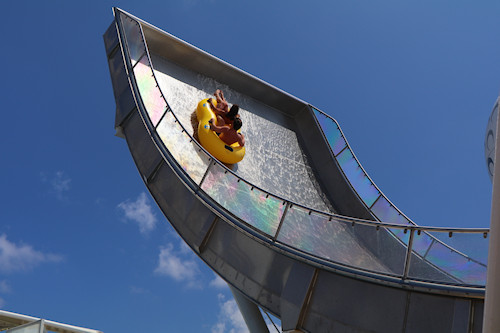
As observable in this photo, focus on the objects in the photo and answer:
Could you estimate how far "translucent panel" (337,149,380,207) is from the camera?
15047 millimetres

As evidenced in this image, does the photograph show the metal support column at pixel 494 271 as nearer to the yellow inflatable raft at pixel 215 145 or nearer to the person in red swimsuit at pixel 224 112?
the yellow inflatable raft at pixel 215 145

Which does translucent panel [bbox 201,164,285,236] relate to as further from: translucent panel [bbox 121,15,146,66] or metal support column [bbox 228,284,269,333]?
translucent panel [bbox 121,15,146,66]

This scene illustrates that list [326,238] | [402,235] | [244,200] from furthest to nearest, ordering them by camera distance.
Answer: [244,200] < [326,238] < [402,235]

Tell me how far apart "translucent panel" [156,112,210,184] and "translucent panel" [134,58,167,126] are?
26 centimetres

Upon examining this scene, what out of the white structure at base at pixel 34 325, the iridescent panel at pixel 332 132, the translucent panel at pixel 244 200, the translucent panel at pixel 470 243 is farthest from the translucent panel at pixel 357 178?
the white structure at base at pixel 34 325

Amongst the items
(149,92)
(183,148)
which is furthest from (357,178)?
(183,148)

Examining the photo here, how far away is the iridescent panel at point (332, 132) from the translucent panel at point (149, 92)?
6702 mm

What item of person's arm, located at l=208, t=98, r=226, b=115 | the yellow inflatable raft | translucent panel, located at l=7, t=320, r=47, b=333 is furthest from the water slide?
translucent panel, located at l=7, t=320, r=47, b=333

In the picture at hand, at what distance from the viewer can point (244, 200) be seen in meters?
8.81

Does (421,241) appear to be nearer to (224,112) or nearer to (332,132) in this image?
(224,112)

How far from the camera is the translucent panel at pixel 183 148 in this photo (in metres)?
9.83

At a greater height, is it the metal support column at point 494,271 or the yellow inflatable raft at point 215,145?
the yellow inflatable raft at point 215,145

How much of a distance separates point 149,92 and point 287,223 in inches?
225

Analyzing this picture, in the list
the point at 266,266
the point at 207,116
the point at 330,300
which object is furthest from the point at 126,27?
the point at 330,300
